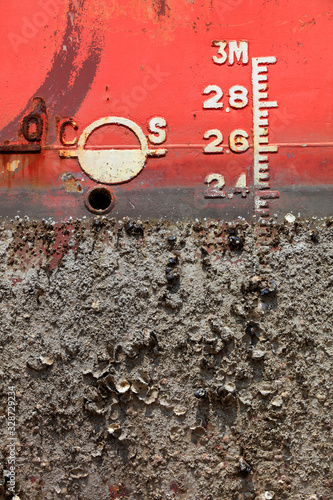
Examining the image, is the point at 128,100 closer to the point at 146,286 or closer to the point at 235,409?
the point at 146,286

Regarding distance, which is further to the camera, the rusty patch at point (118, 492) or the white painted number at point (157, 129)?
the white painted number at point (157, 129)

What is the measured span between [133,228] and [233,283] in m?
0.48

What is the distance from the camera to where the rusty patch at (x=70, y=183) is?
1.90 meters

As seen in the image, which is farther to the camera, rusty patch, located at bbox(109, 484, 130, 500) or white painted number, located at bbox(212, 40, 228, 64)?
white painted number, located at bbox(212, 40, 228, 64)

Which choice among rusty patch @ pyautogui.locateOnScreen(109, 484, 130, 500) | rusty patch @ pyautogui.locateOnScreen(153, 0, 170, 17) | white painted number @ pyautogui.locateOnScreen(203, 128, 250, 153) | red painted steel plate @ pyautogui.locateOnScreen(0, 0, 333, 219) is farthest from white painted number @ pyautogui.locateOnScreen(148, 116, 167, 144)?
rusty patch @ pyautogui.locateOnScreen(109, 484, 130, 500)

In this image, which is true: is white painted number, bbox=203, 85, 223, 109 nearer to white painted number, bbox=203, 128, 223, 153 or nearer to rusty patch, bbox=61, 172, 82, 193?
white painted number, bbox=203, 128, 223, 153

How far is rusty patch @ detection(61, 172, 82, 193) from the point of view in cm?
190

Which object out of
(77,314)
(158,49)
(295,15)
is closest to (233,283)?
(77,314)

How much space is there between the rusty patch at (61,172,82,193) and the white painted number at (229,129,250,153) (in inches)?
27.3

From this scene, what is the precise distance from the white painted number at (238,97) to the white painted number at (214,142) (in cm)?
14

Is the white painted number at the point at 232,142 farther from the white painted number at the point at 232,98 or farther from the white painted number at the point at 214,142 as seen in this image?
the white painted number at the point at 232,98

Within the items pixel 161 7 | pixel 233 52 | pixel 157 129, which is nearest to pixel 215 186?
pixel 157 129

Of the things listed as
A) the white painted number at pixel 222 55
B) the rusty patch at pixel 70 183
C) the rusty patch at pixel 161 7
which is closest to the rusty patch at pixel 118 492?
the rusty patch at pixel 70 183

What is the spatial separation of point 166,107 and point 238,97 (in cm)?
32
